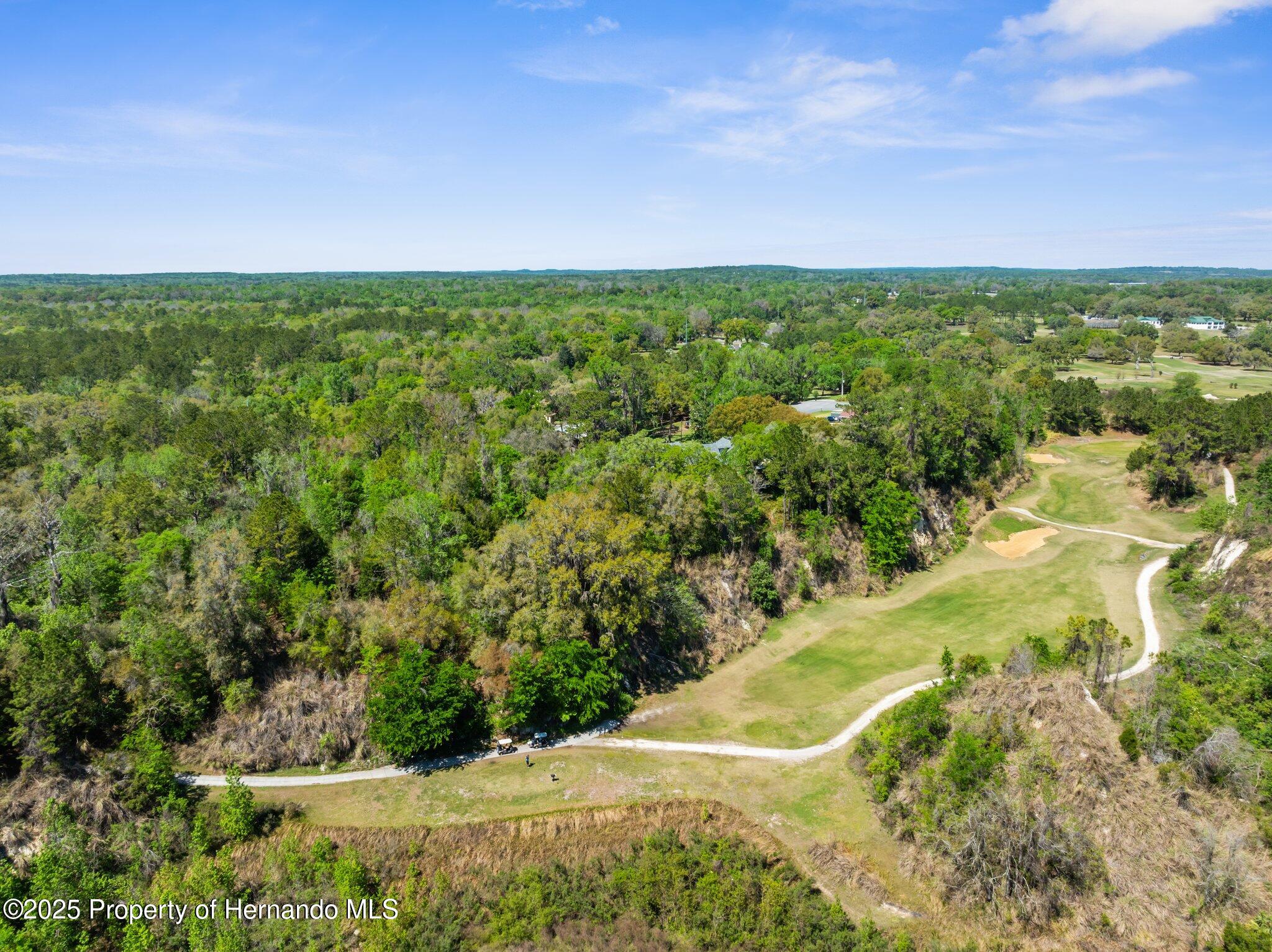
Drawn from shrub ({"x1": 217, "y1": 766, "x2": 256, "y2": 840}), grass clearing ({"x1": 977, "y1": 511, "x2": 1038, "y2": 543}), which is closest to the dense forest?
shrub ({"x1": 217, "y1": 766, "x2": 256, "y2": 840})

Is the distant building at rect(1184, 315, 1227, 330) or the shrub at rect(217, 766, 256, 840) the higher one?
the distant building at rect(1184, 315, 1227, 330)

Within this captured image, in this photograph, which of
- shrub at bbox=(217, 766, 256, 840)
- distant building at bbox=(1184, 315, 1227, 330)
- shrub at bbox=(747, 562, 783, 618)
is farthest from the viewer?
distant building at bbox=(1184, 315, 1227, 330)

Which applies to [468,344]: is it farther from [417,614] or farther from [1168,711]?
[1168,711]

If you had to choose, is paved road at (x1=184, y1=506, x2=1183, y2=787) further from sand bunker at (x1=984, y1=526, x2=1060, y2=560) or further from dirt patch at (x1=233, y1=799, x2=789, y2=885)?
sand bunker at (x1=984, y1=526, x2=1060, y2=560)

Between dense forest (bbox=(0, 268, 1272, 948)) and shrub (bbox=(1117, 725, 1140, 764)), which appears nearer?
shrub (bbox=(1117, 725, 1140, 764))

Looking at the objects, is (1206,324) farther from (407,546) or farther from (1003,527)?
(407,546)

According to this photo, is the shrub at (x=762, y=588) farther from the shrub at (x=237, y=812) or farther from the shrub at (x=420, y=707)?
the shrub at (x=237, y=812)

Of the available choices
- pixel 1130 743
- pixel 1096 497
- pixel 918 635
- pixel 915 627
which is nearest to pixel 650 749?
pixel 1130 743
